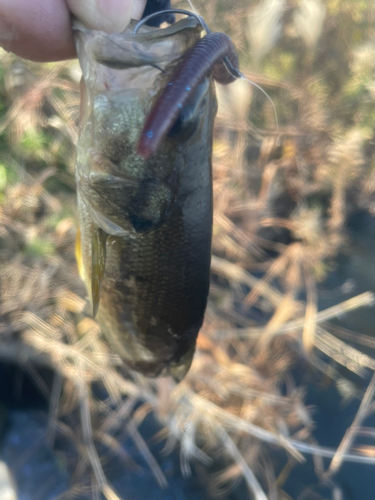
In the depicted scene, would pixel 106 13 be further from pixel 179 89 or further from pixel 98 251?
pixel 98 251

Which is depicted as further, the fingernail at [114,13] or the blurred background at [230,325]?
the blurred background at [230,325]

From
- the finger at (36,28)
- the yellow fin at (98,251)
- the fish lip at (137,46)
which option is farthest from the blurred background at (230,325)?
the fish lip at (137,46)

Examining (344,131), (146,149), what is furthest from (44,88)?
(344,131)

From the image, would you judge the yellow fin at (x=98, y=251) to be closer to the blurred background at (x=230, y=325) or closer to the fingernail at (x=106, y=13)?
the fingernail at (x=106, y=13)

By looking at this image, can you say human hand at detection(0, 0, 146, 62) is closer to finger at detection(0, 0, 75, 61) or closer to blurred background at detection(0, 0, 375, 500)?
finger at detection(0, 0, 75, 61)

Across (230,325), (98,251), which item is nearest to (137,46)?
(98,251)

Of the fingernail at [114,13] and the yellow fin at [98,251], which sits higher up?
the fingernail at [114,13]

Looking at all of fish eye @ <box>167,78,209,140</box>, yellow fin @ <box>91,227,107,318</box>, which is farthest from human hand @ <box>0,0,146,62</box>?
yellow fin @ <box>91,227,107,318</box>
